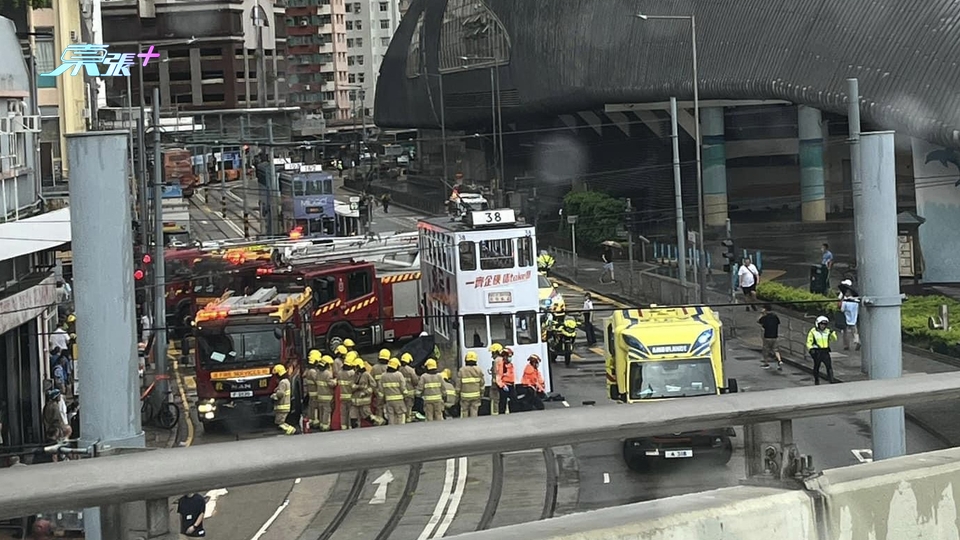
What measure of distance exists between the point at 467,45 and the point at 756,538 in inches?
2762

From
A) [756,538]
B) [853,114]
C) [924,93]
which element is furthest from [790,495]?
[924,93]

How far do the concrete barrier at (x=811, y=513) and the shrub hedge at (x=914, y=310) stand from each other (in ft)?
64.8

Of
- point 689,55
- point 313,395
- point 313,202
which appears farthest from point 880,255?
point 313,202

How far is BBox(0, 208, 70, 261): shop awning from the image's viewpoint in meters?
19.5

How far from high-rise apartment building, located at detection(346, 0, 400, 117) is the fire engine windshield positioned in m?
106

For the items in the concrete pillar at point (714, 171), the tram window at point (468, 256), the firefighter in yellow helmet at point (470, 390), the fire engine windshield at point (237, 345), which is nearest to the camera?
the firefighter in yellow helmet at point (470, 390)

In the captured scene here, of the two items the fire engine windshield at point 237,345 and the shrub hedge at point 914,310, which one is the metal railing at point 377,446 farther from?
the fire engine windshield at point 237,345

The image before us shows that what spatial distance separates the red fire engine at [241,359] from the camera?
24.0m

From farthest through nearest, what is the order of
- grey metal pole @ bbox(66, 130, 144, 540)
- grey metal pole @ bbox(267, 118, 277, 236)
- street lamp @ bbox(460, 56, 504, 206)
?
street lamp @ bbox(460, 56, 504, 206) < grey metal pole @ bbox(267, 118, 277, 236) < grey metal pole @ bbox(66, 130, 144, 540)

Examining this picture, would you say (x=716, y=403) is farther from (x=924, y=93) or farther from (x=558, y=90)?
(x=558, y=90)

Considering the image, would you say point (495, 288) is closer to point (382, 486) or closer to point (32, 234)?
point (32, 234)

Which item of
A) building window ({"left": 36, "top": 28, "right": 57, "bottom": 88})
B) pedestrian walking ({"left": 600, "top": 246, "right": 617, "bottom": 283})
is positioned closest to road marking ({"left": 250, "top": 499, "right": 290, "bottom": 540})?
building window ({"left": 36, "top": 28, "right": 57, "bottom": 88})

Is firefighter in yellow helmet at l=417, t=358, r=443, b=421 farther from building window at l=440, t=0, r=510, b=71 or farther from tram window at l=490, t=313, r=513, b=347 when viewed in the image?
building window at l=440, t=0, r=510, b=71

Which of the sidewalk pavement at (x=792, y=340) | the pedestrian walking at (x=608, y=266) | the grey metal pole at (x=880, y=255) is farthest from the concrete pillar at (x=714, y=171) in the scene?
the grey metal pole at (x=880, y=255)
